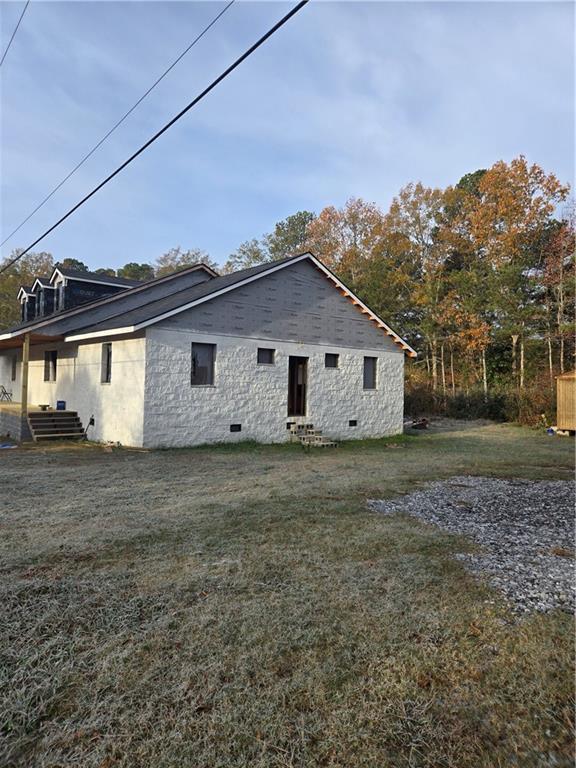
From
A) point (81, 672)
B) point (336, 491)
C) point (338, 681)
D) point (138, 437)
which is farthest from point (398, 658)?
point (138, 437)

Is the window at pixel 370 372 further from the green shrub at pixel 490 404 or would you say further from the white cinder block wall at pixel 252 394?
the green shrub at pixel 490 404

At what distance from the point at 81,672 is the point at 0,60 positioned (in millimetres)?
10961

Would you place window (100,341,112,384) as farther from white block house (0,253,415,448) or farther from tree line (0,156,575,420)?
tree line (0,156,575,420)

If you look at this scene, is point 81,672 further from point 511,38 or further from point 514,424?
point 514,424

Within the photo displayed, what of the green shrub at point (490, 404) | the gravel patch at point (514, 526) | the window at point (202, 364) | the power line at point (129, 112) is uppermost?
the power line at point (129, 112)

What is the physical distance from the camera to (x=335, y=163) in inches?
531

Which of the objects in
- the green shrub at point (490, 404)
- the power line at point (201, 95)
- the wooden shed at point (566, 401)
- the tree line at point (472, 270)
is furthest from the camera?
the tree line at point (472, 270)

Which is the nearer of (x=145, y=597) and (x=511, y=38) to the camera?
(x=145, y=597)

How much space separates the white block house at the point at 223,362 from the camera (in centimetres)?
1211

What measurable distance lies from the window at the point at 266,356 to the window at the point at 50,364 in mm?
7981

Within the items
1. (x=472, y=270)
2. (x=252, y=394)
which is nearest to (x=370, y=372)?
(x=252, y=394)

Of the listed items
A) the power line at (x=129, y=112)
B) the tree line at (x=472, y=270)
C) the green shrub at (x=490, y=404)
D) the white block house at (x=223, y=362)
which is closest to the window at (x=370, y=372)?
the white block house at (x=223, y=362)

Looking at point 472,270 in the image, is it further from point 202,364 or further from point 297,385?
point 202,364

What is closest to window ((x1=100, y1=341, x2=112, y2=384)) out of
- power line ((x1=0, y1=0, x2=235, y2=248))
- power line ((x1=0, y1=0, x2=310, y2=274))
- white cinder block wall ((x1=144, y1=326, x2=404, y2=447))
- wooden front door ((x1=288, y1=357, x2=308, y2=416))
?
white cinder block wall ((x1=144, y1=326, x2=404, y2=447))
